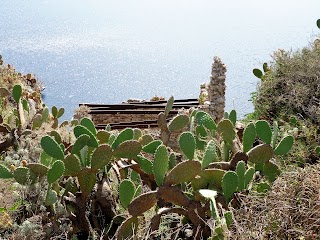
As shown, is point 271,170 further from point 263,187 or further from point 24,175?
point 24,175

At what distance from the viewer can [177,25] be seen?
1964 centimetres

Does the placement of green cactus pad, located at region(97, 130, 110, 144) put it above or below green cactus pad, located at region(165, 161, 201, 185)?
above

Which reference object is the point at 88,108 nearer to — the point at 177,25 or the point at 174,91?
the point at 174,91

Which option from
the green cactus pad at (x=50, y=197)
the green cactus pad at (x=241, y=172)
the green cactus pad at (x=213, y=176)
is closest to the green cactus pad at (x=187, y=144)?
the green cactus pad at (x=213, y=176)

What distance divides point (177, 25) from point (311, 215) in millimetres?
Answer: 17998

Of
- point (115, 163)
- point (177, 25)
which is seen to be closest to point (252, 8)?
point (177, 25)

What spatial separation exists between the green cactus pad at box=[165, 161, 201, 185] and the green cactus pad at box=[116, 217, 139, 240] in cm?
24

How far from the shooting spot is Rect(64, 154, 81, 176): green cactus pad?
2.45 m

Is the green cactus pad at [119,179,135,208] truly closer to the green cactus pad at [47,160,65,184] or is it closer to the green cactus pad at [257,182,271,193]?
the green cactus pad at [47,160,65,184]

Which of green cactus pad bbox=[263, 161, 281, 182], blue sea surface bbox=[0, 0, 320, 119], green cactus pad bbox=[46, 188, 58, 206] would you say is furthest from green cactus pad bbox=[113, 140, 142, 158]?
blue sea surface bbox=[0, 0, 320, 119]

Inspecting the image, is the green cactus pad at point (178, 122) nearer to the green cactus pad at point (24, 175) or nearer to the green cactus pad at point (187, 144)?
the green cactus pad at point (187, 144)

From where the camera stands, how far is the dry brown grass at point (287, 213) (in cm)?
208

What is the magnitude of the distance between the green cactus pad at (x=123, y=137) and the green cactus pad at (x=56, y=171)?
0.40 metres

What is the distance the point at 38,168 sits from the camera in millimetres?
2564
